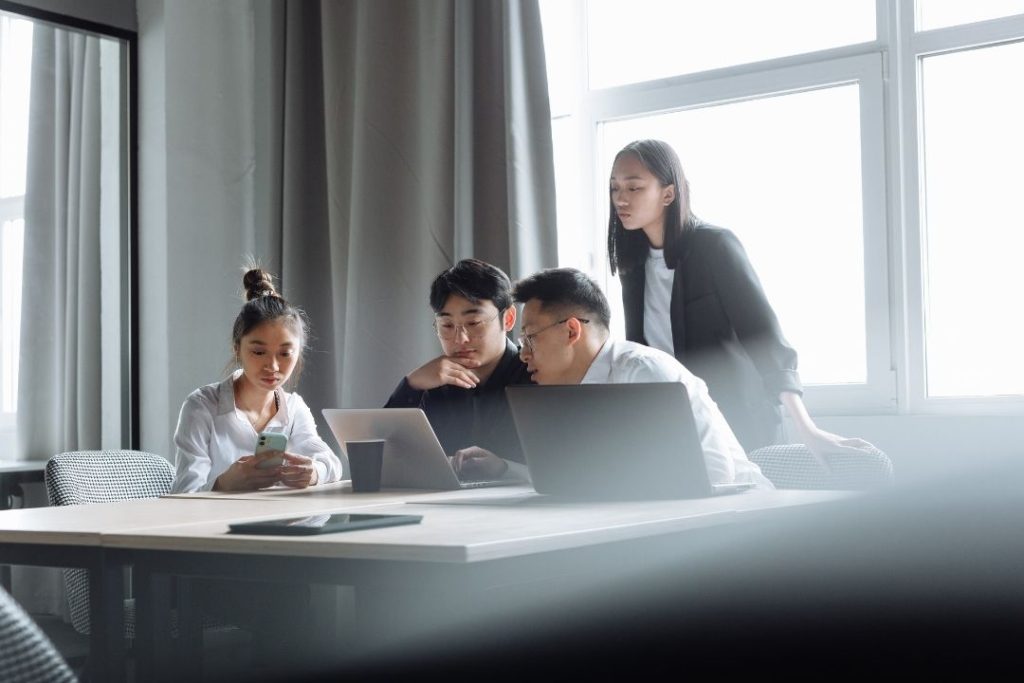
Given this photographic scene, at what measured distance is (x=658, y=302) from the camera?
3014 millimetres

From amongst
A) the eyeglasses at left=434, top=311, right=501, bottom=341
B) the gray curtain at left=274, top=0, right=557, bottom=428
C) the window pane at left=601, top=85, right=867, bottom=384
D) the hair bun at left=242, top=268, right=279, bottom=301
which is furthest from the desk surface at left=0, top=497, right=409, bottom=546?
the window pane at left=601, top=85, right=867, bottom=384

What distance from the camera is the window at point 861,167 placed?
302 centimetres

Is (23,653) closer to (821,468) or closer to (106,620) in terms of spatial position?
(106,620)

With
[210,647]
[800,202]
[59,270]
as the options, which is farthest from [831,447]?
[59,270]

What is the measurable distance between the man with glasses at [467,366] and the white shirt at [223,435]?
9.3 inches

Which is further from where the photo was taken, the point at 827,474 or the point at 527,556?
the point at 827,474

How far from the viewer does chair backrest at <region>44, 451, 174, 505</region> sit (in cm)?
255

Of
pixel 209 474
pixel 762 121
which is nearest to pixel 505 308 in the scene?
pixel 209 474

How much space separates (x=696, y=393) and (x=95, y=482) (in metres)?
1.36

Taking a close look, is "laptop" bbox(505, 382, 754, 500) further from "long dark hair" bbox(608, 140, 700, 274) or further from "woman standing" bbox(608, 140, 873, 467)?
"long dark hair" bbox(608, 140, 700, 274)

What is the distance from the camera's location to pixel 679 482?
1.77 metres

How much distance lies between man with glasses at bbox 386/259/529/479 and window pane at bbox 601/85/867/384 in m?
0.85

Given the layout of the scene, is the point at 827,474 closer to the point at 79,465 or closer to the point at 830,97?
the point at 830,97

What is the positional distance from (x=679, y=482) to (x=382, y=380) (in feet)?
6.70
